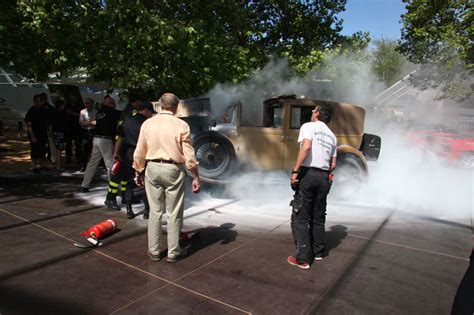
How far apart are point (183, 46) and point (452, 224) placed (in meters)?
5.39

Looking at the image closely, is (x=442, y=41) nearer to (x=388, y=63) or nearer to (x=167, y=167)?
(x=167, y=167)

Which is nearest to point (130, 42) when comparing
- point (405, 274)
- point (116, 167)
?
point (116, 167)

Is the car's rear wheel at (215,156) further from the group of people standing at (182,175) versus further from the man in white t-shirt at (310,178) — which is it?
the man in white t-shirt at (310,178)

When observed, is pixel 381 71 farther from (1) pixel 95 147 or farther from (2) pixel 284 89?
(1) pixel 95 147

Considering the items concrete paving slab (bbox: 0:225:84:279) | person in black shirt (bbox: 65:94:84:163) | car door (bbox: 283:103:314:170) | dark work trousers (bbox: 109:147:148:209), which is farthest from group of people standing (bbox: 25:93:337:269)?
person in black shirt (bbox: 65:94:84:163)

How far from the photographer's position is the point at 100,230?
4.34m

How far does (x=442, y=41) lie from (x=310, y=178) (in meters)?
14.1

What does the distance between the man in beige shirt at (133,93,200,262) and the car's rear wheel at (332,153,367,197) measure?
152 inches

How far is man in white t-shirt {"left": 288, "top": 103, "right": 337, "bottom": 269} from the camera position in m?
3.78

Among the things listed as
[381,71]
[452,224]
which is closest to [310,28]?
[452,224]

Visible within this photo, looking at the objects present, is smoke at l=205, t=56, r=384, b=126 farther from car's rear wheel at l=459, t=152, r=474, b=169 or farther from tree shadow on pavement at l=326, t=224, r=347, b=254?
car's rear wheel at l=459, t=152, r=474, b=169

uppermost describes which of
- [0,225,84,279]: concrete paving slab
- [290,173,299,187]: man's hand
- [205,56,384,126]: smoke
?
[205,56,384,126]: smoke

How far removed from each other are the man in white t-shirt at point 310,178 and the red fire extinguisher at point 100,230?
2.17 metres

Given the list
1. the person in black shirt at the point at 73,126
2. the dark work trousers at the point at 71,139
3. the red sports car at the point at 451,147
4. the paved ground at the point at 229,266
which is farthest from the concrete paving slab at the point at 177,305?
the red sports car at the point at 451,147
